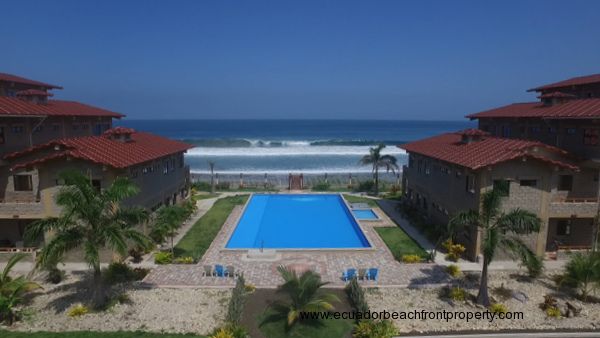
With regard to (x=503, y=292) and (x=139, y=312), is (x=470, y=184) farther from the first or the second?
(x=139, y=312)

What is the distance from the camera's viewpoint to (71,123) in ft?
94.1

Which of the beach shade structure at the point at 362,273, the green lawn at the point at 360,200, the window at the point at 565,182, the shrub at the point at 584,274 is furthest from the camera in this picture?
the green lawn at the point at 360,200

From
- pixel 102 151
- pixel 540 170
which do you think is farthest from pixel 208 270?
pixel 540 170

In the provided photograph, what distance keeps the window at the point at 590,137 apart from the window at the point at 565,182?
216 cm

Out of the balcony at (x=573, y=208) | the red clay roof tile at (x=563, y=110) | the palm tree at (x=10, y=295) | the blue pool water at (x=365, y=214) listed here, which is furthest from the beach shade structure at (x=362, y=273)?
the red clay roof tile at (x=563, y=110)

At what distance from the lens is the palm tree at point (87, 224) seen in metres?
14.0

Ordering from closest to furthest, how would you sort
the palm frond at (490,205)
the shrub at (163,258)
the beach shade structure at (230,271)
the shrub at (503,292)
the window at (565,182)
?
the palm frond at (490,205) → the shrub at (503,292) → the beach shade structure at (230,271) → the shrub at (163,258) → the window at (565,182)

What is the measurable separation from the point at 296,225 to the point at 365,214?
609 cm

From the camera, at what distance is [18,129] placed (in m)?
22.5

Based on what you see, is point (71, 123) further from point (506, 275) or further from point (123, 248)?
point (506, 275)

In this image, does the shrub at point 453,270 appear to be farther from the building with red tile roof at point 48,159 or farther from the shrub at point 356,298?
the building with red tile roof at point 48,159

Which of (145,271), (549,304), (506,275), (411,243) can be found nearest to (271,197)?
(411,243)

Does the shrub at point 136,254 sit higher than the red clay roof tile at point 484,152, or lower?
lower

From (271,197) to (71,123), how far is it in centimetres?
1872
